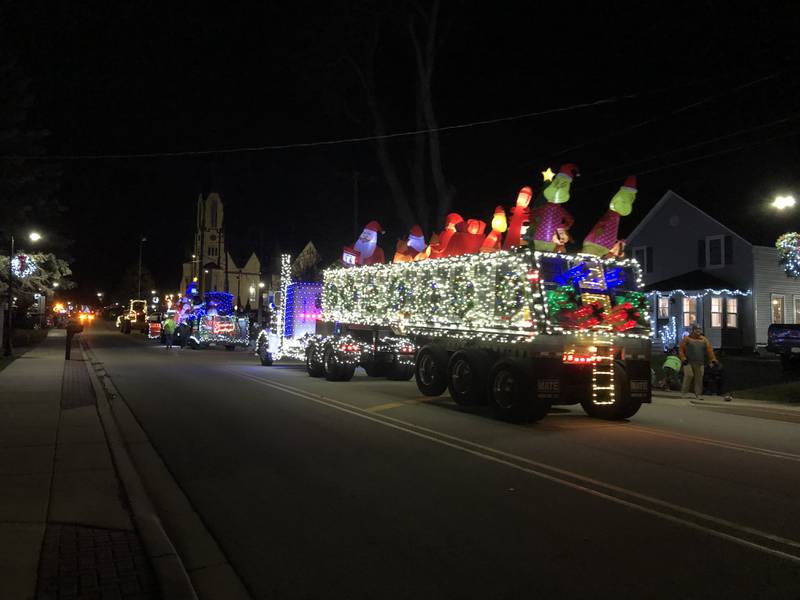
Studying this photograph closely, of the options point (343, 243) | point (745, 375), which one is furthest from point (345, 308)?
point (343, 243)

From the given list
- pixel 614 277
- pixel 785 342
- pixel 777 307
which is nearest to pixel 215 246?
pixel 777 307

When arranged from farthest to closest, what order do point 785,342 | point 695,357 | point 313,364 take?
point 785,342, point 313,364, point 695,357

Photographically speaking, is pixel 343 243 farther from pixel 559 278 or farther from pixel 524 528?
pixel 524 528

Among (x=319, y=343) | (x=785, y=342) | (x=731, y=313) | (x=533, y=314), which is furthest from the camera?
(x=731, y=313)

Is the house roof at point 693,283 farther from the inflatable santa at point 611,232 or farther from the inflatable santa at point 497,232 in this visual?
the inflatable santa at point 497,232

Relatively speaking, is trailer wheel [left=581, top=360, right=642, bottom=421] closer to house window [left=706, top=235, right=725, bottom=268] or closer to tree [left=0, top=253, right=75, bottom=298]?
house window [left=706, top=235, right=725, bottom=268]

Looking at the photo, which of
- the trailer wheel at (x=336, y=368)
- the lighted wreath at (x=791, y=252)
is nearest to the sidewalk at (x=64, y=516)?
the trailer wheel at (x=336, y=368)

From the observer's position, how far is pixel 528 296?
1182 centimetres

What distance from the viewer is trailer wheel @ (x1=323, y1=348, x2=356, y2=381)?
17.9m

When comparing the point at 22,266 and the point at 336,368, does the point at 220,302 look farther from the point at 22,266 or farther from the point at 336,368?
the point at 336,368

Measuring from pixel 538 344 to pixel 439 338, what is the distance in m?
3.46

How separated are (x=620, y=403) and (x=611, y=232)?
325 cm

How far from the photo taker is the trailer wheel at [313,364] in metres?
19.1

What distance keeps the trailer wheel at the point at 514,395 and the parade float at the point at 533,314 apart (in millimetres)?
18
